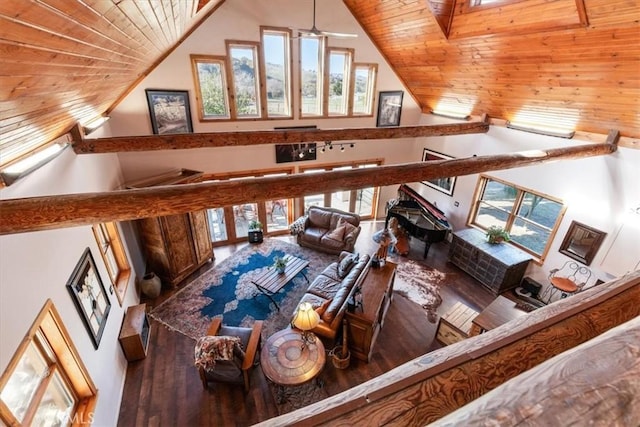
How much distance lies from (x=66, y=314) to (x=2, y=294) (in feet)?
3.17

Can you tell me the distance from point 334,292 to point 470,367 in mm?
4460

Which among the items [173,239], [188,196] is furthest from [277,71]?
[188,196]

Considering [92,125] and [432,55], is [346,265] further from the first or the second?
[92,125]

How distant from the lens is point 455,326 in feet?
14.8

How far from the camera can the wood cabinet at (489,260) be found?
5.83 metres

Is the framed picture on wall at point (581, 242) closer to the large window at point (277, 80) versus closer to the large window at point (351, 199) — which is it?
the large window at point (351, 199)

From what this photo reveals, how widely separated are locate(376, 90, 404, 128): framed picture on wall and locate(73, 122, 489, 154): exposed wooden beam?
2378 millimetres

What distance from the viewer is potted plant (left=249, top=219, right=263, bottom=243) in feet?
24.9

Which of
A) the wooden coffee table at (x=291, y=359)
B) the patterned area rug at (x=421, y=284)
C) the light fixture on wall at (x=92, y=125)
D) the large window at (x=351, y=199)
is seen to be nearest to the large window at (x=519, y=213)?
the patterned area rug at (x=421, y=284)

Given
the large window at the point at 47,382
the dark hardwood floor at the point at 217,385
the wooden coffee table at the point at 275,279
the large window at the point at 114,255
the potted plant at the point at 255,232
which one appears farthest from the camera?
the potted plant at the point at 255,232

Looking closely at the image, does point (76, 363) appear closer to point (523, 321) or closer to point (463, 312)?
point (523, 321)

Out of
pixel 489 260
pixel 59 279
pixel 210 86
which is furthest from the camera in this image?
pixel 210 86

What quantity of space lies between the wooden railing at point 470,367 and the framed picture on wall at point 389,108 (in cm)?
736

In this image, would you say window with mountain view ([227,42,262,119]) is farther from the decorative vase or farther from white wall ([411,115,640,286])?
white wall ([411,115,640,286])
